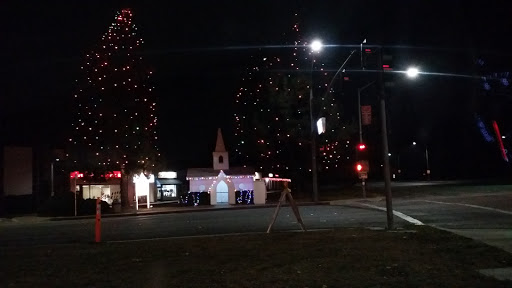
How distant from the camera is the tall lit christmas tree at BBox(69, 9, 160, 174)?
41.1m

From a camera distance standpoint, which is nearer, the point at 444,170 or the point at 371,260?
the point at 371,260

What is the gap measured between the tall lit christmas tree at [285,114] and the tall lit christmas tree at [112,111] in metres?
8.97

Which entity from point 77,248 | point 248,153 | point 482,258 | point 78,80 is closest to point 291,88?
point 248,153

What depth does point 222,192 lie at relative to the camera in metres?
44.5

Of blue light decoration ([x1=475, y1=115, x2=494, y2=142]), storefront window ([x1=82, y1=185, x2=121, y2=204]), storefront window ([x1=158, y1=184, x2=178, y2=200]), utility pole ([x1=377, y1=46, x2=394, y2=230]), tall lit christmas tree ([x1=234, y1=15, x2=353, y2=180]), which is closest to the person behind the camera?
utility pole ([x1=377, y1=46, x2=394, y2=230])

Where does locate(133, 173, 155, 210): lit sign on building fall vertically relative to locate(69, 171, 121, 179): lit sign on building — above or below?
below

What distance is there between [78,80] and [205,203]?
13423mm

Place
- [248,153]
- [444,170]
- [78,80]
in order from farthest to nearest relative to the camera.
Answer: [444,170] → [248,153] → [78,80]

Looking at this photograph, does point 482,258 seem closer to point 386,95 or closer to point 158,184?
point 386,95

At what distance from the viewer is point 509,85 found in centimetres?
6475

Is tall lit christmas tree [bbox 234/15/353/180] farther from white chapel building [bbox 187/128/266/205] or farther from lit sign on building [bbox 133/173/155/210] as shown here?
lit sign on building [bbox 133/173/155/210]

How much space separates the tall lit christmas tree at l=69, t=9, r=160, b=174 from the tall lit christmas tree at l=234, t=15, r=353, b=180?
8966 mm

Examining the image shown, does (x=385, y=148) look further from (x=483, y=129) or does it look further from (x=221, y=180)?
(x=483, y=129)

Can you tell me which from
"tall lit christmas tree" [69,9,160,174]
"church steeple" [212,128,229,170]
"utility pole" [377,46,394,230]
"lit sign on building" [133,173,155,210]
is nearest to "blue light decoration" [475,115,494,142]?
"church steeple" [212,128,229,170]
